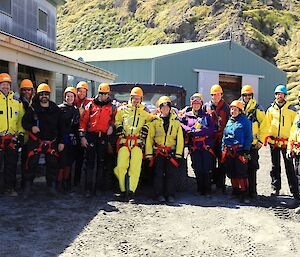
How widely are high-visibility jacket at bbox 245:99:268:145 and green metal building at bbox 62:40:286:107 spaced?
64.9 ft

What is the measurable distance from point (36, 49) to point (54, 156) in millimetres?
3791

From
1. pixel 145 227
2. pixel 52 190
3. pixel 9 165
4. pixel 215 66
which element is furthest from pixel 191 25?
pixel 145 227

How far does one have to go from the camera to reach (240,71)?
→ 30484mm

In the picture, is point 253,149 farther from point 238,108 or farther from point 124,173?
point 124,173

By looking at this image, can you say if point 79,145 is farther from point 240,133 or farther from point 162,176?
point 240,133

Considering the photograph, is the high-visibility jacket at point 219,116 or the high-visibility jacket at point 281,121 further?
the high-visibility jacket at point 219,116

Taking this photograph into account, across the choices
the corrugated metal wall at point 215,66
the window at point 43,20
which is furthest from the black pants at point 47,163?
the corrugated metal wall at point 215,66

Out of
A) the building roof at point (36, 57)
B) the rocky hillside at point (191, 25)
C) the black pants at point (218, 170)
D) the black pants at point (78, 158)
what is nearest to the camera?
the black pants at point (78, 158)

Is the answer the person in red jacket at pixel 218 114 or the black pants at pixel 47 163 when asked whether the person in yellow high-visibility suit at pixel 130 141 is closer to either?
the black pants at pixel 47 163

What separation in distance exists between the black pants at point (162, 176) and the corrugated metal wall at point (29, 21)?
7.58 m

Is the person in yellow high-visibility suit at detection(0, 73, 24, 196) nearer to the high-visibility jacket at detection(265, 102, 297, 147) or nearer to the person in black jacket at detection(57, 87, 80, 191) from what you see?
the person in black jacket at detection(57, 87, 80, 191)

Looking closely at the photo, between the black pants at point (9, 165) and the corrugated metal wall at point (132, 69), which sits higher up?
the corrugated metal wall at point (132, 69)

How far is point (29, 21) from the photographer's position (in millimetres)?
14531

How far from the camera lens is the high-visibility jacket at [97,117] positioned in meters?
7.22
